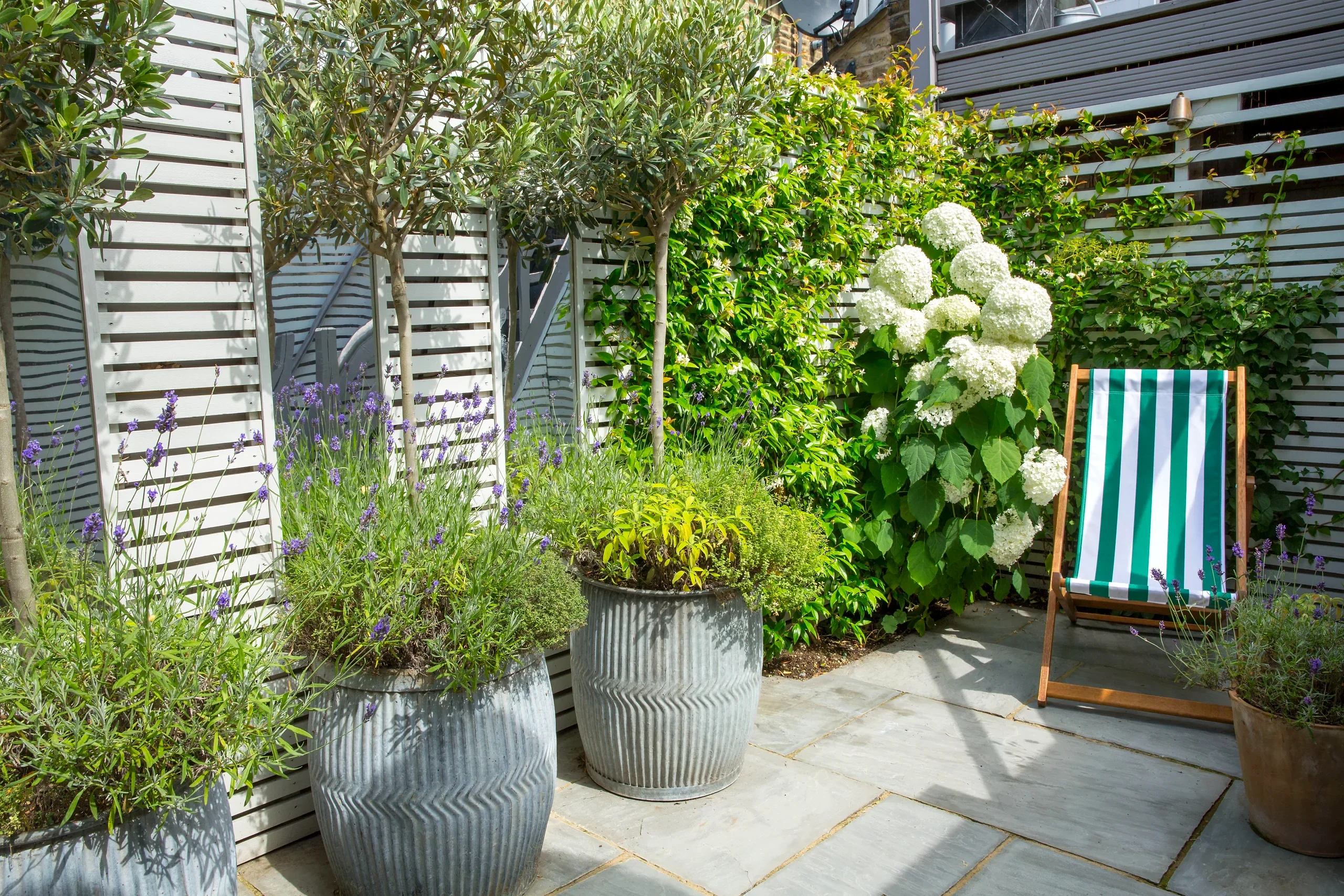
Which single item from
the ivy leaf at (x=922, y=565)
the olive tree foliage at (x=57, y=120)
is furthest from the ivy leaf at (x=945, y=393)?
the olive tree foliage at (x=57, y=120)

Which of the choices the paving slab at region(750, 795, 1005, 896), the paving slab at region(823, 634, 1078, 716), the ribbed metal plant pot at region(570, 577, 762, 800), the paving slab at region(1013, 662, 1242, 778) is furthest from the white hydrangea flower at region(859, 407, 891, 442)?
the paving slab at region(750, 795, 1005, 896)

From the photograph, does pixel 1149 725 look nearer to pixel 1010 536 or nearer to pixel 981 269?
pixel 1010 536

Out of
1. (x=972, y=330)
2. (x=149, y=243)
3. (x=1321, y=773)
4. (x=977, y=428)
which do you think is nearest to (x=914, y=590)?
(x=977, y=428)

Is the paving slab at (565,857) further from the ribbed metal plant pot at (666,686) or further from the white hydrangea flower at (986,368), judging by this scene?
the white hydrangea flower at (986,368)

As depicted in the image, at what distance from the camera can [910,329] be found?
423 centimetres

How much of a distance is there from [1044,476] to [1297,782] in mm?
1647

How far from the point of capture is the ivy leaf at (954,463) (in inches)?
162

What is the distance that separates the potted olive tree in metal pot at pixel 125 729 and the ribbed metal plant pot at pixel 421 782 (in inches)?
10.9

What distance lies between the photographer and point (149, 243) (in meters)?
2.45

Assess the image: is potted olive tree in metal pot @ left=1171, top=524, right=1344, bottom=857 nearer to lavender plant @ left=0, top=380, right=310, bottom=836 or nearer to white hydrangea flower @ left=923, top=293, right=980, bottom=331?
white hydrangea flower @ left=923, top=293, right=980, bottom=331

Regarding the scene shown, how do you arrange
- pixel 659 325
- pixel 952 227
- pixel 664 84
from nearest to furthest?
pixel 664 84 → pixel 659 325 → pixel 952 227

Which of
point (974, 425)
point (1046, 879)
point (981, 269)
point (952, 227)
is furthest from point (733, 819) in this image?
point (952, 227)

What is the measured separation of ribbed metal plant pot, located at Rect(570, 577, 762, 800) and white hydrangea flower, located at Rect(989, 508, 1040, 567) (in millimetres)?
1627

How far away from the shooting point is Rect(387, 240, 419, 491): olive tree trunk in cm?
278
